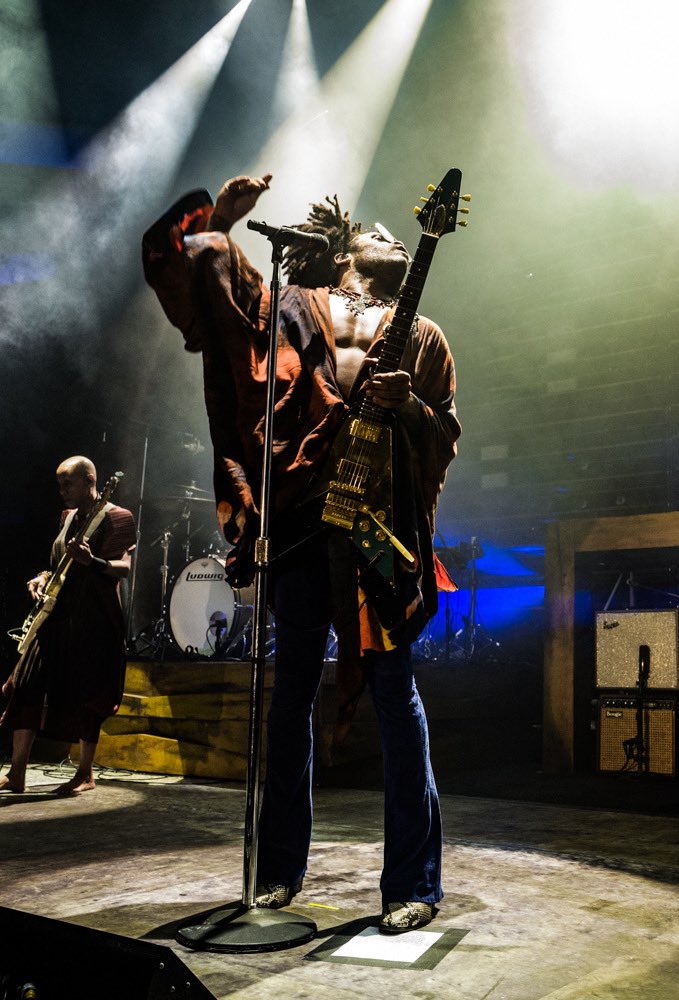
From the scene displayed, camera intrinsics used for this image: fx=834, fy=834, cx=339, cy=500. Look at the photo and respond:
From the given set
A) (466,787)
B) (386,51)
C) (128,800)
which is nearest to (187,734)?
(128,800)

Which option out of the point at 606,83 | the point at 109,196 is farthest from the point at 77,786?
the point at 606,83

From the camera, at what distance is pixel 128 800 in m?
3.54

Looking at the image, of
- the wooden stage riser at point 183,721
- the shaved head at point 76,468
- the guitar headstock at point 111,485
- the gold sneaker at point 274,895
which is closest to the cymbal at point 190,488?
the wooden stage riser at point 183,721

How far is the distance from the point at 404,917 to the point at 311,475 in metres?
0.94

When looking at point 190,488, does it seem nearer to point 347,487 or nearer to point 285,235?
point 285,235

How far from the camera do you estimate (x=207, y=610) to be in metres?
6.12

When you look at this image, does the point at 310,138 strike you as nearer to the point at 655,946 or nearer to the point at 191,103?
the point at 191,103

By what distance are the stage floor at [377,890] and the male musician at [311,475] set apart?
0.70ft

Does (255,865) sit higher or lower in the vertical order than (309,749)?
lower

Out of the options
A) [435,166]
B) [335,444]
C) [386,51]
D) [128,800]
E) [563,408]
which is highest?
[386,51]

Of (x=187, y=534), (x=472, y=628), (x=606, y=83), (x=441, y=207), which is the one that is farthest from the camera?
(x=472, y=628)

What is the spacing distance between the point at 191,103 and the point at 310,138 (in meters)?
0.86

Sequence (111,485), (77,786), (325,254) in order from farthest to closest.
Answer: (111,485), (77,786), (325,254)

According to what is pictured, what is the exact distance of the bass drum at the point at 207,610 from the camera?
6.02 meters
